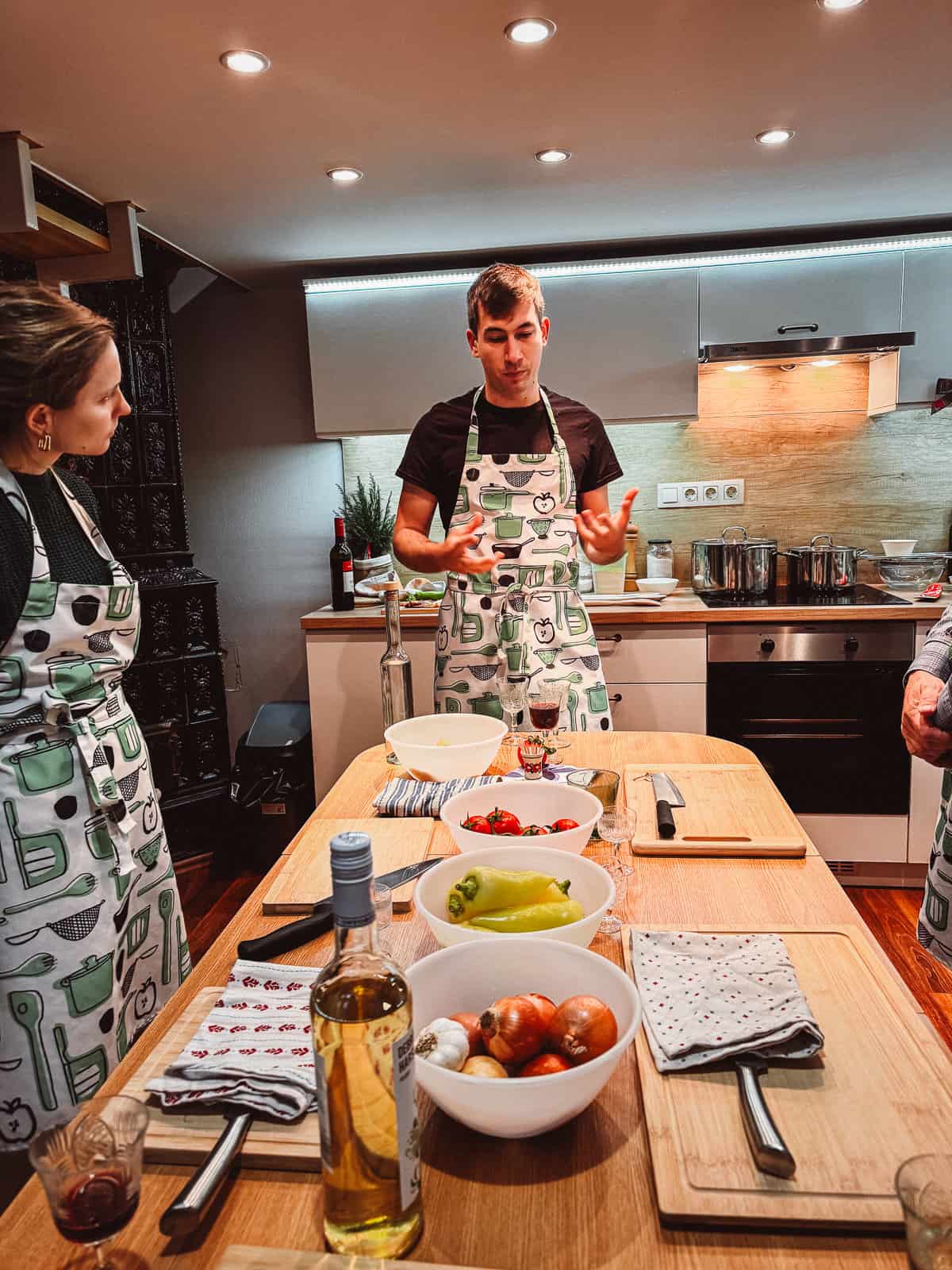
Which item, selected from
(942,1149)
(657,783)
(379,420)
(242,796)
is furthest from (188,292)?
(942,1149)

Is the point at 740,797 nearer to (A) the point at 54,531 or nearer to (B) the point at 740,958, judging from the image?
(B) the point at 740,958

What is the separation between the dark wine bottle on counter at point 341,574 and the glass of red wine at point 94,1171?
2857mm

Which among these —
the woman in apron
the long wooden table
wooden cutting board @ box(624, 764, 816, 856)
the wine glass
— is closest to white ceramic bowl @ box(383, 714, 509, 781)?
wooden cutting board @ box(624, 764, 816, 856)

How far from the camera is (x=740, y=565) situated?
342cm

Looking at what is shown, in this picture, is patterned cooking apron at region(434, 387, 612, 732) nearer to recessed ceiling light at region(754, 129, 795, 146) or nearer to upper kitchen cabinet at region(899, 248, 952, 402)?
recessed ceiling light at region(754, 129, 795, 146)

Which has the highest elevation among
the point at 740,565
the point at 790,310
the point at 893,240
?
the point at 893,240

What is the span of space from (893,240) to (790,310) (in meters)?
0.40

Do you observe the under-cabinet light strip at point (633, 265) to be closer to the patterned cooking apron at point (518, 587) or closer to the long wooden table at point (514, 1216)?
the patterned cooking apron at point (518, 587)

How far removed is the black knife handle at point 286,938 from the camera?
101 centimetres

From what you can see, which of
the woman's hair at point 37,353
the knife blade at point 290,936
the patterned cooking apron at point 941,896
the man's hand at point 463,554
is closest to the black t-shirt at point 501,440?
the man's hand at point 463,554

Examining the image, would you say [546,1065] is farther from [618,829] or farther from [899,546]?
[899,546]

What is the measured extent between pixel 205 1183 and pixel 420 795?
2.68 ft

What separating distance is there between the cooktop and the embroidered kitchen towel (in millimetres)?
2542

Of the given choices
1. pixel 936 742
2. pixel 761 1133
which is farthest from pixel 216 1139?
pixel 936 742
